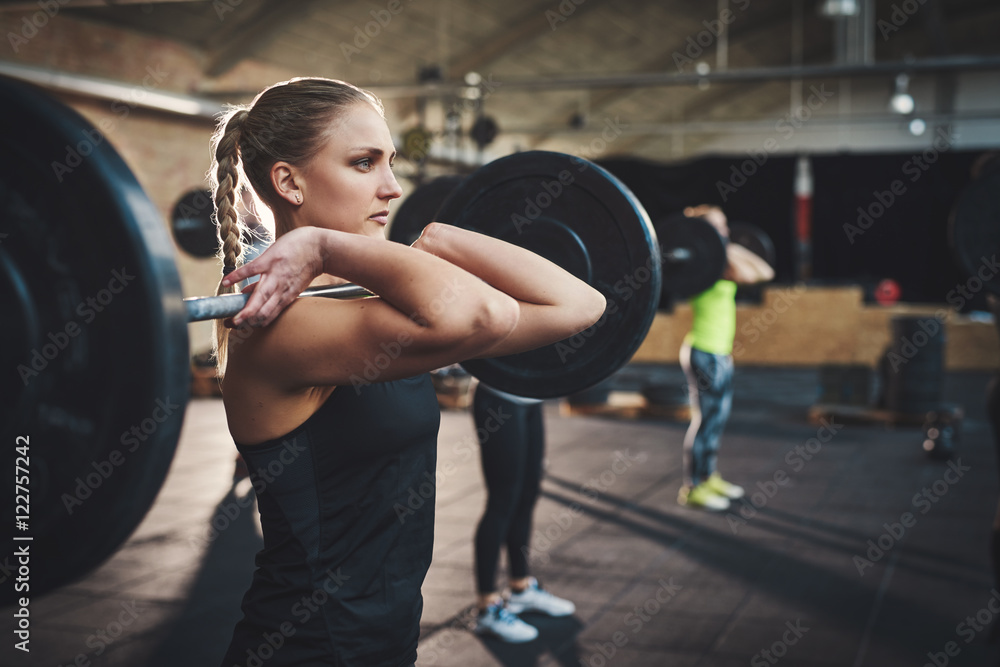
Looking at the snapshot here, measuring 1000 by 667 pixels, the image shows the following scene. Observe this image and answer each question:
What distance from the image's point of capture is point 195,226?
3.39 metres

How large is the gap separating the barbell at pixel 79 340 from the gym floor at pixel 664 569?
430 millimetres

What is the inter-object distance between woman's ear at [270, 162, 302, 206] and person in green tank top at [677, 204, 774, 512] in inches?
133

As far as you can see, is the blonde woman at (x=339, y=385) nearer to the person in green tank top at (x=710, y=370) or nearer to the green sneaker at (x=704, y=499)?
the person in green tank top at (x=710, y=370)

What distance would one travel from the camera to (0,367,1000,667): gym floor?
9.36ft

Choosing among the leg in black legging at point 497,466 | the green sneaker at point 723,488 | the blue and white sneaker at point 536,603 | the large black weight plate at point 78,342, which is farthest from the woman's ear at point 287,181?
the green sneaker at point 723,488

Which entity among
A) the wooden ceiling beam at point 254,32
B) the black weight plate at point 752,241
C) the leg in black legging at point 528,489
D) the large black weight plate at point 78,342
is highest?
the wooden ceiling beam at point 254,32

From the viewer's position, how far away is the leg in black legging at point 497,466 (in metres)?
2.75

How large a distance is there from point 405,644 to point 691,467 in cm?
372

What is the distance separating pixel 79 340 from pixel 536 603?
2.53 meters

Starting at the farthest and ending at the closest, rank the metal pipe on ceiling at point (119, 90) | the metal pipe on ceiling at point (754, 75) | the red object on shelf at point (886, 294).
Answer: the red object on shelf at point (886, 294) < the metal pipe on ceiling at point (754, 75) < the metal pipe on ceiling at point (119, 90)

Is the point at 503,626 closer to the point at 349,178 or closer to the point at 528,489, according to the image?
the point at 528,489

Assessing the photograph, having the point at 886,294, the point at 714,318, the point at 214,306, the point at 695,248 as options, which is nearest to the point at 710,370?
the point at 714,318

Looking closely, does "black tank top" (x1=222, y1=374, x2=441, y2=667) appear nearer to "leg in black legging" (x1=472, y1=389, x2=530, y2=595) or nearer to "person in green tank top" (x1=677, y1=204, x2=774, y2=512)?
"leg in black legging" (x1=472, y1=389, x2=530, y2=595)

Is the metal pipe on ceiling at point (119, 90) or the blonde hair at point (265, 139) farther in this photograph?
the metal pipe on ceiling at point (119, 90)
